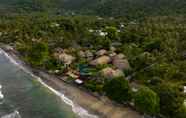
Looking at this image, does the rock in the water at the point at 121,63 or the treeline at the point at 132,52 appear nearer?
the treeline at the point at 132,52

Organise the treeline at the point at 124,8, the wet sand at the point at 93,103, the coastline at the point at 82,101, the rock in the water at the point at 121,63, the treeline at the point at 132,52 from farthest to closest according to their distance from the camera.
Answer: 1. the treeline at the point at 124,8
2. the rock in the water at the point at 121,63
3. the coastline at the point at 82,101
4. the wet sand at the point at 93,103
5. the treeline at the point at 132,52

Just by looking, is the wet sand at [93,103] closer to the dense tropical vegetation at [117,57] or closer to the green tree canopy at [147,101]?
the dense tropical vegetation at [117,57]

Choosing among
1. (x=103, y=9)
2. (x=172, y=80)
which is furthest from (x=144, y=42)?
(x=103, y=9)

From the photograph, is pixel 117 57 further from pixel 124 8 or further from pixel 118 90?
pixel 124 8

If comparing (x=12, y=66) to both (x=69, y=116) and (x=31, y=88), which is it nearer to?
(x=31, y=88)

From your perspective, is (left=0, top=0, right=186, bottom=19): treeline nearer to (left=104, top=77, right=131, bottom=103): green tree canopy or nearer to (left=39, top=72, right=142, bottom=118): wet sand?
(left=39, top=72, right=142, bottom=118): wet sand

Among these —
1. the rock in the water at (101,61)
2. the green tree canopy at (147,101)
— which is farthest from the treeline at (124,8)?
the green tree canopy at (147,101)
